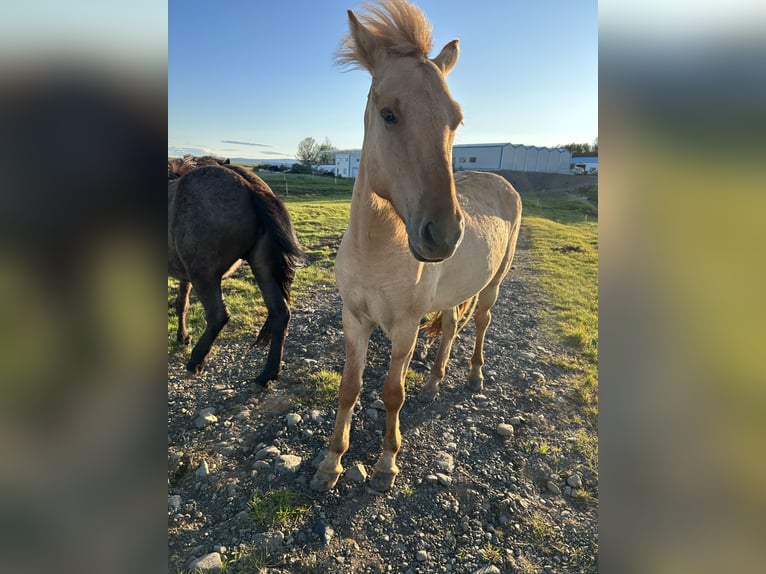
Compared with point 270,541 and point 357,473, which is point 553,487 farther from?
point 270,541

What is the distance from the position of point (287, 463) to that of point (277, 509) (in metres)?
0.38

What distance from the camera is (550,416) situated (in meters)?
3.51

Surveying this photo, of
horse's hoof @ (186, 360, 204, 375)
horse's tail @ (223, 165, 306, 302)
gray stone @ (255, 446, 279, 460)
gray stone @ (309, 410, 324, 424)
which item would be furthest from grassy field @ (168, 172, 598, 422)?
gray stone @ (255, 446, 279, 460)

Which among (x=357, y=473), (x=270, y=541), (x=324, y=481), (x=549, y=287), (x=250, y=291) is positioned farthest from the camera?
(x=549, y=287)

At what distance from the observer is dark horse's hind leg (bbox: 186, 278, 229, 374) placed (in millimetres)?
3646

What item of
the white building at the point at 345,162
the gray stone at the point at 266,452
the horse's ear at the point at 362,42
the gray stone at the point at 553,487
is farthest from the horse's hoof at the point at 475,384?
the white building at the point at 345,162

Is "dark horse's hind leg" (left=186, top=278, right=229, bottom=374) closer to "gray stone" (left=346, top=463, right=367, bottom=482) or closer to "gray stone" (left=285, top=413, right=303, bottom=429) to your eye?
"gray stone" (left=285, top=413, right=303, bottom=429)

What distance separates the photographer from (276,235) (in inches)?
147

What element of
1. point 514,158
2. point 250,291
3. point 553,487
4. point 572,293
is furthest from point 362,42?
point 514,158

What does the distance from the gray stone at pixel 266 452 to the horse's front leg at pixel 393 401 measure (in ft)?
2.49
